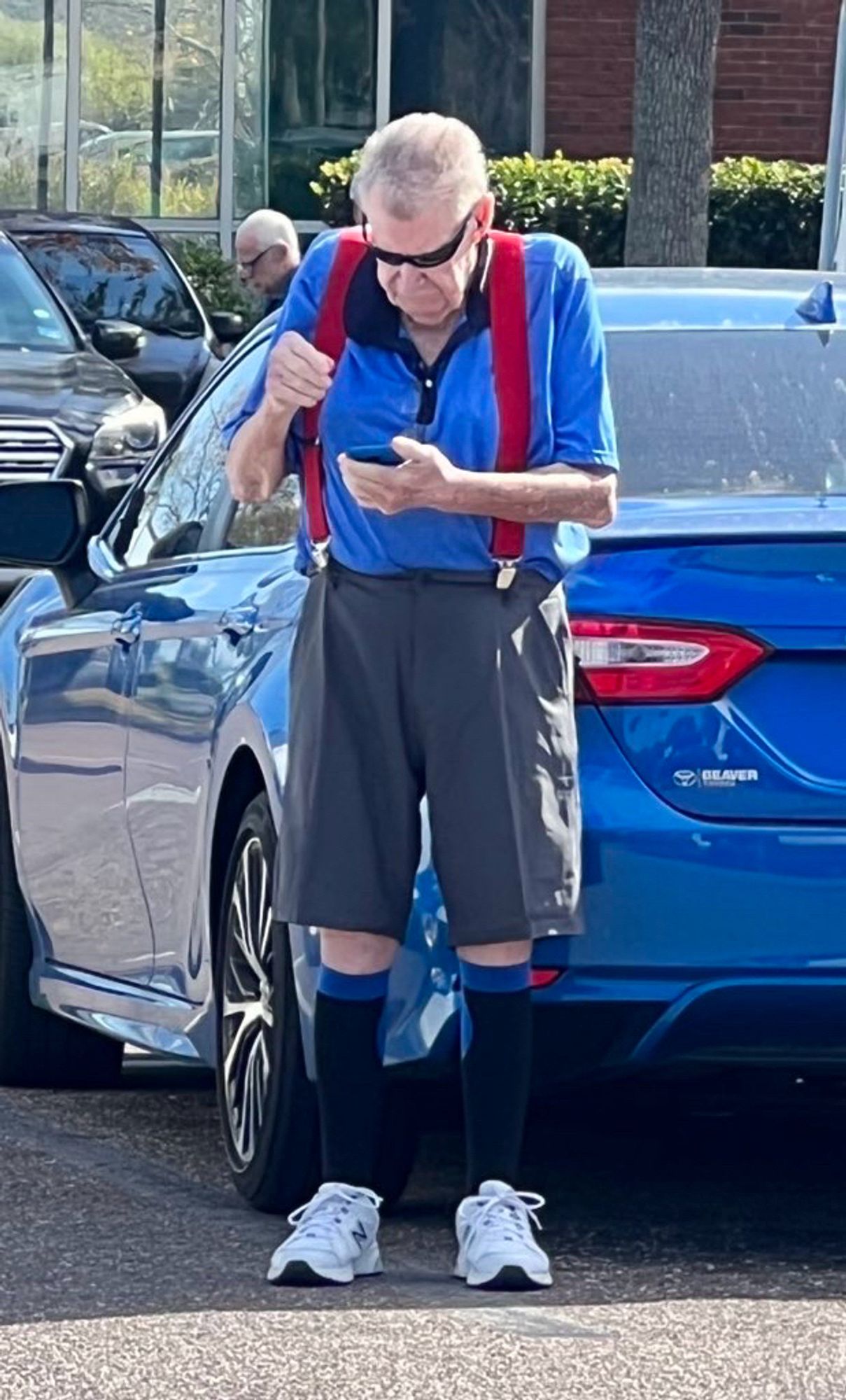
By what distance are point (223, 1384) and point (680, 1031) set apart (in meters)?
0.99

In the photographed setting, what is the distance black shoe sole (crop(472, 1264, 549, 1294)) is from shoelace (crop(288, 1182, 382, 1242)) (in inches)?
8.7

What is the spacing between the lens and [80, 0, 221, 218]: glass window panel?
2756 cm

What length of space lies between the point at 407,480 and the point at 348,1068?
89 centimetres

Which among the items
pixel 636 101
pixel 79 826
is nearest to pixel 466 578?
pixel 79 826

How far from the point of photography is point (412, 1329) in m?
4.61

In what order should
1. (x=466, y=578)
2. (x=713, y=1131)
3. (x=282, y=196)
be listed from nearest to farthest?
1. (x=466, y=578)
2. (x=713, y=1131)
3. (x=282, y=196)

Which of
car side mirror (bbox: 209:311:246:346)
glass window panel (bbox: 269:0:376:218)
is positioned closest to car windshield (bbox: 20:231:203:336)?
car side mirror (bbox: 209:311:246:346)

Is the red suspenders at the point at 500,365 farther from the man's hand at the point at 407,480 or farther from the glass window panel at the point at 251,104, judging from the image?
the glass window panel at the point at 251,104

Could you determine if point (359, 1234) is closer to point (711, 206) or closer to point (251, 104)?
point (711, 206)

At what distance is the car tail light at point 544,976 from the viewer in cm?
498

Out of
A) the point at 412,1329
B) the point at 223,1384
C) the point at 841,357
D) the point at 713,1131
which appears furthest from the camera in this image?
the point at 713,1131

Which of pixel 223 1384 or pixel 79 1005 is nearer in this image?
pixel 223 1384

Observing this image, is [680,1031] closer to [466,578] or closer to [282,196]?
[466,578]

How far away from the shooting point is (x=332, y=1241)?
16.1ft
